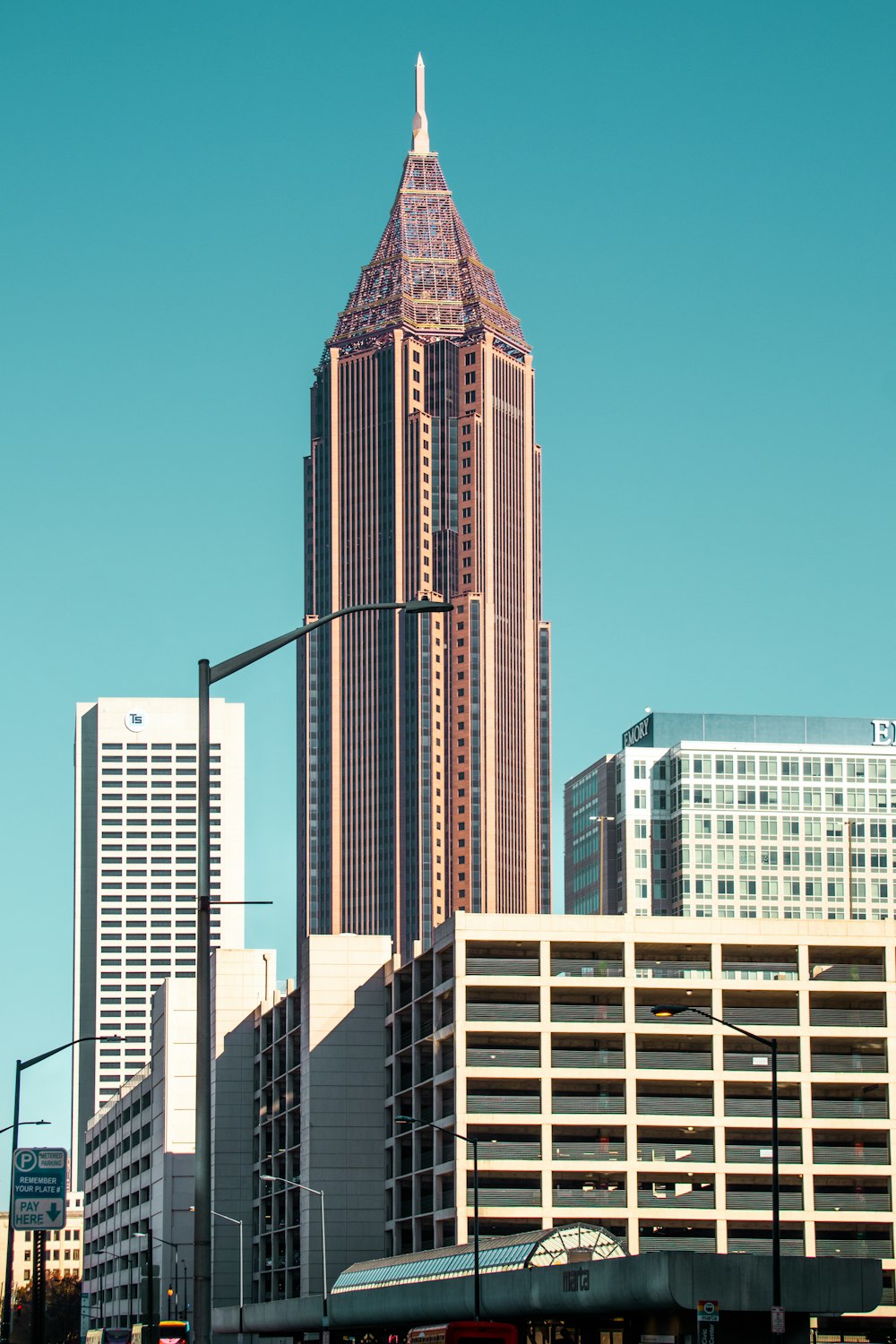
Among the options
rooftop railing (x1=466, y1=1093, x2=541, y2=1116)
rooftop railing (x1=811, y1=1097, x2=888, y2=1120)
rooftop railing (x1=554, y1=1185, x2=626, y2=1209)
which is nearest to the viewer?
rooftop railing (x1=554, y1=1185, x2=626, y2=1209)

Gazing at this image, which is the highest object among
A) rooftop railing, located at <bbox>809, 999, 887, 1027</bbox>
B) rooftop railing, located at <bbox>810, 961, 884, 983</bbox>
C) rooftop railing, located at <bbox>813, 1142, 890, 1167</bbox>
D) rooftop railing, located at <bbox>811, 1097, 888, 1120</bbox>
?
rooftop railing, located at <bbox>810, 961, 884, 983</bbox>

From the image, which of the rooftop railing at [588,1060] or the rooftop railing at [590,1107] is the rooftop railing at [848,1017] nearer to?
the rooftop railing at [588,1060]

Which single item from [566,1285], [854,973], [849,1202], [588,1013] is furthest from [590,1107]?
[566,1285]

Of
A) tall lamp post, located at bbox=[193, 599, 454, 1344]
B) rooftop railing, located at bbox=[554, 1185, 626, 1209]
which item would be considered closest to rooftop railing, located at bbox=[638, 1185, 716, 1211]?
rooftop railing, located at bbox=[554, 1185, 626, 1209]

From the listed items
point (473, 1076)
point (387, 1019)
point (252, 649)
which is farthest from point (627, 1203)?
point (252, 649)

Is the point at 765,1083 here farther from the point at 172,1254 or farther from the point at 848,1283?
the point at 172,1254

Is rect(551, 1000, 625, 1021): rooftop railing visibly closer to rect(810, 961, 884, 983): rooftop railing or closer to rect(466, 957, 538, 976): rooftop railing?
rect(466, 957, 538, 976): rooftop railing

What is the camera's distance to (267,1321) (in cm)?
12475

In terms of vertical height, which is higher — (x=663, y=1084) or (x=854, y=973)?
(x=854, y=973)

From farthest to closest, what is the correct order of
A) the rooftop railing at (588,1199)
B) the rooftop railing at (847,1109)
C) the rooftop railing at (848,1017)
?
the rooftop railing at (848,1017), the rooftop railing at (847,1109), the rooftop railing at (588,1199)

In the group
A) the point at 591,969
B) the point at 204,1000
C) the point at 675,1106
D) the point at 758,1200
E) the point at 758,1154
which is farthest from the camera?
the point at 591,969

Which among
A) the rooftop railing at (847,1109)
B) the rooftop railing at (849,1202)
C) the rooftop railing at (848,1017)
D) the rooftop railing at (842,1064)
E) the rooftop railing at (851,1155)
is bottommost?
the rooftop railing at (849,1202)

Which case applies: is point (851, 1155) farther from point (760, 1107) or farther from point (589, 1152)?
point (589, 1152)

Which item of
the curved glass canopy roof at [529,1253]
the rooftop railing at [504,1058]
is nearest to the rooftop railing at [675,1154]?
the rooftop railing at [504,1058]
